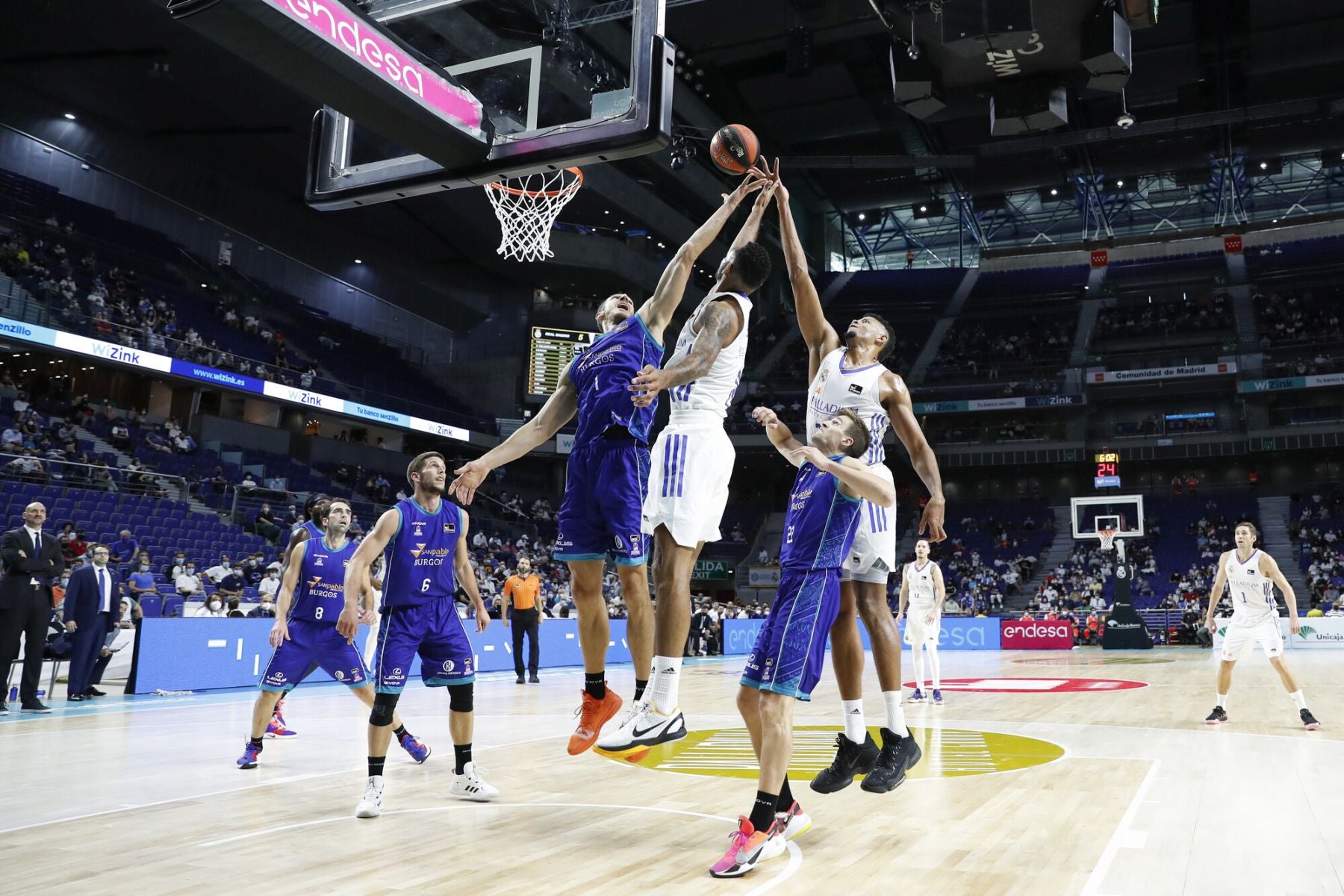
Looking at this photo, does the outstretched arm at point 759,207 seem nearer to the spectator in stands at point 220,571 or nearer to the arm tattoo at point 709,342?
the arm tattoo at point 709,342

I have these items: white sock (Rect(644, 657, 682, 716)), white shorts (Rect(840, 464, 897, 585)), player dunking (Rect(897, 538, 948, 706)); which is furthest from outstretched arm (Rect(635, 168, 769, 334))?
player dunking (Rect(897, 538, 948, 706))

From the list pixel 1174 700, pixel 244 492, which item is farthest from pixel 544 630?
pixel 1174 700

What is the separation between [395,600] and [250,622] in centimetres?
872

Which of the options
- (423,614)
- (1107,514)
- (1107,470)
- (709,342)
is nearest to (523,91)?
(709,342)

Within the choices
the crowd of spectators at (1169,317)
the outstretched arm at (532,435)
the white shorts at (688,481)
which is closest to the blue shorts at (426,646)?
the outstretched arm at (532,435)

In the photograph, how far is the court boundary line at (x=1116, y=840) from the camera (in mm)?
3879

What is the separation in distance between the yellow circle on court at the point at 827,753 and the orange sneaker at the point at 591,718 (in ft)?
5.38

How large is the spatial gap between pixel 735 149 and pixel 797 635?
92.7 inches

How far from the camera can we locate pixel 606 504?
4.62m

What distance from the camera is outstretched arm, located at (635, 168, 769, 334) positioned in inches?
187

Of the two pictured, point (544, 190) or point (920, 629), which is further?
point (920, 629)

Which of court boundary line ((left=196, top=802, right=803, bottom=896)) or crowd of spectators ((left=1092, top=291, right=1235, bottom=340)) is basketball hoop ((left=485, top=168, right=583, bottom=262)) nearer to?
court boundary line ((left=196, top=802, right=803, bottom=896))

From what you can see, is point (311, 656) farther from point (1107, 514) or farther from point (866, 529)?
point (1107, 514)

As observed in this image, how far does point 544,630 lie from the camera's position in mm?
18891
